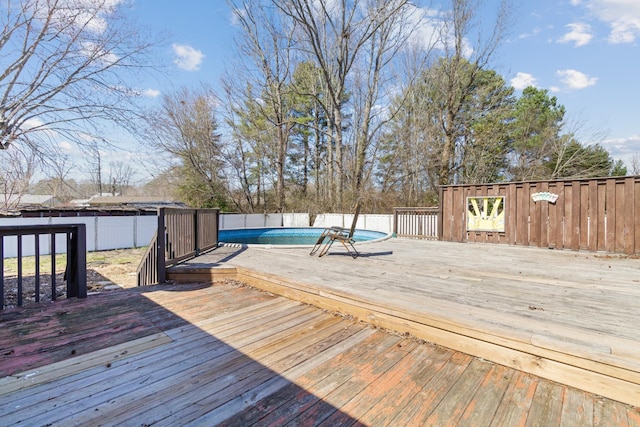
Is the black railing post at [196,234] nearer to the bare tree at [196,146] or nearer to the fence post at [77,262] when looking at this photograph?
the fence post at [77,262]

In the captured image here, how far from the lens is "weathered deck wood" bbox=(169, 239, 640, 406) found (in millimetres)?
1592

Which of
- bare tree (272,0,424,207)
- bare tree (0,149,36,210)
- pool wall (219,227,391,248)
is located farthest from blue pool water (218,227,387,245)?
bare tree (0,149,36,210)

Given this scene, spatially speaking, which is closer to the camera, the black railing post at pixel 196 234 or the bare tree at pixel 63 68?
the black railing post at pixel 196 234

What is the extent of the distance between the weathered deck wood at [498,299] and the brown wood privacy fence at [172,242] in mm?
251

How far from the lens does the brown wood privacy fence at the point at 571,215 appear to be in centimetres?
532

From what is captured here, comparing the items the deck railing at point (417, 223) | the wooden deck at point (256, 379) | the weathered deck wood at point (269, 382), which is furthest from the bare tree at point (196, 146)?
the weathered deck wood at point (269, 382)

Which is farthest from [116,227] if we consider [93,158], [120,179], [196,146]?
[120,179]

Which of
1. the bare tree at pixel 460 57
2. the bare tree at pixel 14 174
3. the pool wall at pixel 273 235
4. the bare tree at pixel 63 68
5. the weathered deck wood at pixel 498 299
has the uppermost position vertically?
the bare tree at pixel 460 57

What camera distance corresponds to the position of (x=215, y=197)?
54.6 feet

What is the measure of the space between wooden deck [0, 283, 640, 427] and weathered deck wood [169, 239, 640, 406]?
10 cm

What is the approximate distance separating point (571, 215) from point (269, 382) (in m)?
6.75

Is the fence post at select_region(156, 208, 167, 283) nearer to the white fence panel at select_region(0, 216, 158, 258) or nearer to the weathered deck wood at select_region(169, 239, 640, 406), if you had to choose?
the weathered deck wood at select_region(169, 239, 640, 406)

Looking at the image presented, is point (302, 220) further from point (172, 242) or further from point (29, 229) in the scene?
point (29, 229)

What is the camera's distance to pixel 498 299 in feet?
8.39
